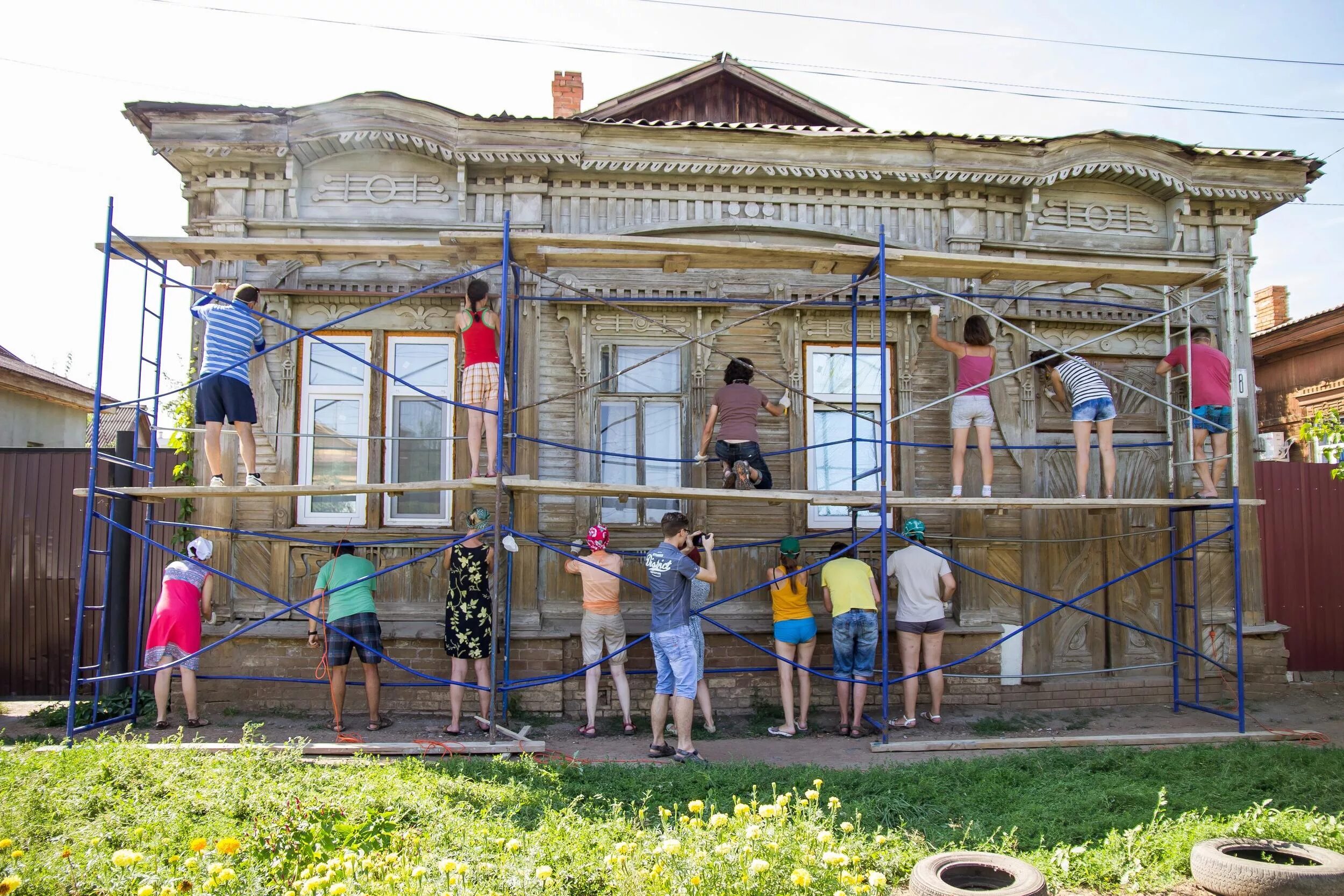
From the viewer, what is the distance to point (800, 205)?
30.7ft

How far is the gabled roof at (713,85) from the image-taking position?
11.9m

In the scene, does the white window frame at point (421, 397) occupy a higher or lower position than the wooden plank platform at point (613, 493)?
higher

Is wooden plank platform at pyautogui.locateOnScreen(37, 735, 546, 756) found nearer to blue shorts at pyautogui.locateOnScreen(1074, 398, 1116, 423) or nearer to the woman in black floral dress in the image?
the woman in black floral dress

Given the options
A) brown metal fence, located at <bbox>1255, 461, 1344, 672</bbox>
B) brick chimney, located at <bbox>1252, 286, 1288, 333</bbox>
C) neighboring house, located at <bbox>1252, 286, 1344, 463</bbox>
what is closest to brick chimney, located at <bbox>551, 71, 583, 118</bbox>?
brown metal fence, located at <bbox>1255, 461, 1344, 672</bbox>

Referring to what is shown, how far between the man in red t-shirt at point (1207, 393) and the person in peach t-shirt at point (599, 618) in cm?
541

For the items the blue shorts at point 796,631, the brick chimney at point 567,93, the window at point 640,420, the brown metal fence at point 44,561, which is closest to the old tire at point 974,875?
the blue shorts at point 796,631

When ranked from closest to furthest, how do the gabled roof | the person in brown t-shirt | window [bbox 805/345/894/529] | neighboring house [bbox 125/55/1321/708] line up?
the person in brown t-shirt, neighboring house [bbox 125/55/1321/708], window [bbox 805/345/894/529], the gabled roof

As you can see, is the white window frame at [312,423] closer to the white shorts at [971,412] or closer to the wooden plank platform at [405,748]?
the wooden plank platform at [405,748]

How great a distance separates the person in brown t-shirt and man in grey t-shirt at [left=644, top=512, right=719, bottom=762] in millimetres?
1496

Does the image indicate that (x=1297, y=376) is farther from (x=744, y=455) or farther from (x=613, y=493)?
(x=613, y=493)

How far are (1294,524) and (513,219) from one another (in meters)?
9.40

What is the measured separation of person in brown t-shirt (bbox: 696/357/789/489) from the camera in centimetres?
829

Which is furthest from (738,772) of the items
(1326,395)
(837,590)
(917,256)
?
(1326,395)

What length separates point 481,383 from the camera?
781 cm
